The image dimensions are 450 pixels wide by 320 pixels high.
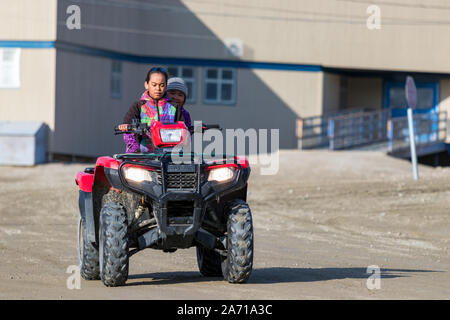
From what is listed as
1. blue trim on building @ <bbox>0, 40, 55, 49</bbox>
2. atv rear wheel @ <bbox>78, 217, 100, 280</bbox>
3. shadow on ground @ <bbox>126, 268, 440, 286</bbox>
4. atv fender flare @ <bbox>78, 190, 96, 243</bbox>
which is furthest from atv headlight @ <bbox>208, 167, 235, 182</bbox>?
blue trim on building @ <bbox>0, 40, 55, 49</bbox>

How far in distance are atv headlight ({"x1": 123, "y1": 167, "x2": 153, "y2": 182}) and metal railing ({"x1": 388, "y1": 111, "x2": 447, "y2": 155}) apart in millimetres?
19839

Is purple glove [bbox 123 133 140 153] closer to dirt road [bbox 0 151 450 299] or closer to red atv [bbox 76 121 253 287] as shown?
red atv [bbox 76 121 253 287]

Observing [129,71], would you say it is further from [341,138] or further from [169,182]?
[169,182]

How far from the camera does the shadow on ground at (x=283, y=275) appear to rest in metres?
8.38

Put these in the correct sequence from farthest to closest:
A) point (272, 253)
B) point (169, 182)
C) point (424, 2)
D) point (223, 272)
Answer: point (424, 2) < point (272, 253) < point (223, 272) < point (169, 182)

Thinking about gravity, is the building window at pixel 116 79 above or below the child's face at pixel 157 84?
above

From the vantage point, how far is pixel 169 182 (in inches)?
296

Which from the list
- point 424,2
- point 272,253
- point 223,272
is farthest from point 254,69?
point 223,272

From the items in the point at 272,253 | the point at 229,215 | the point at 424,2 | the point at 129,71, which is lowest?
the point at 272,253

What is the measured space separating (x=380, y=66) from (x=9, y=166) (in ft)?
42.9

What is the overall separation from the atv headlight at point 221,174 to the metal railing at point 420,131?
19.5 metres

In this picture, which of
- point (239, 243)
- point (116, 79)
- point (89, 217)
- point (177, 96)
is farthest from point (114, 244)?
point (116, 79)

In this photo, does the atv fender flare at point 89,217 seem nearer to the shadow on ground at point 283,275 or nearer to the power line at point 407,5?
the shadow on ground at point 283,275

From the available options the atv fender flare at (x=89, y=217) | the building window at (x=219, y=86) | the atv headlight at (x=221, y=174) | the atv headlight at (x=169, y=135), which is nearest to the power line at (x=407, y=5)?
the building window at (x=219, y=86)
